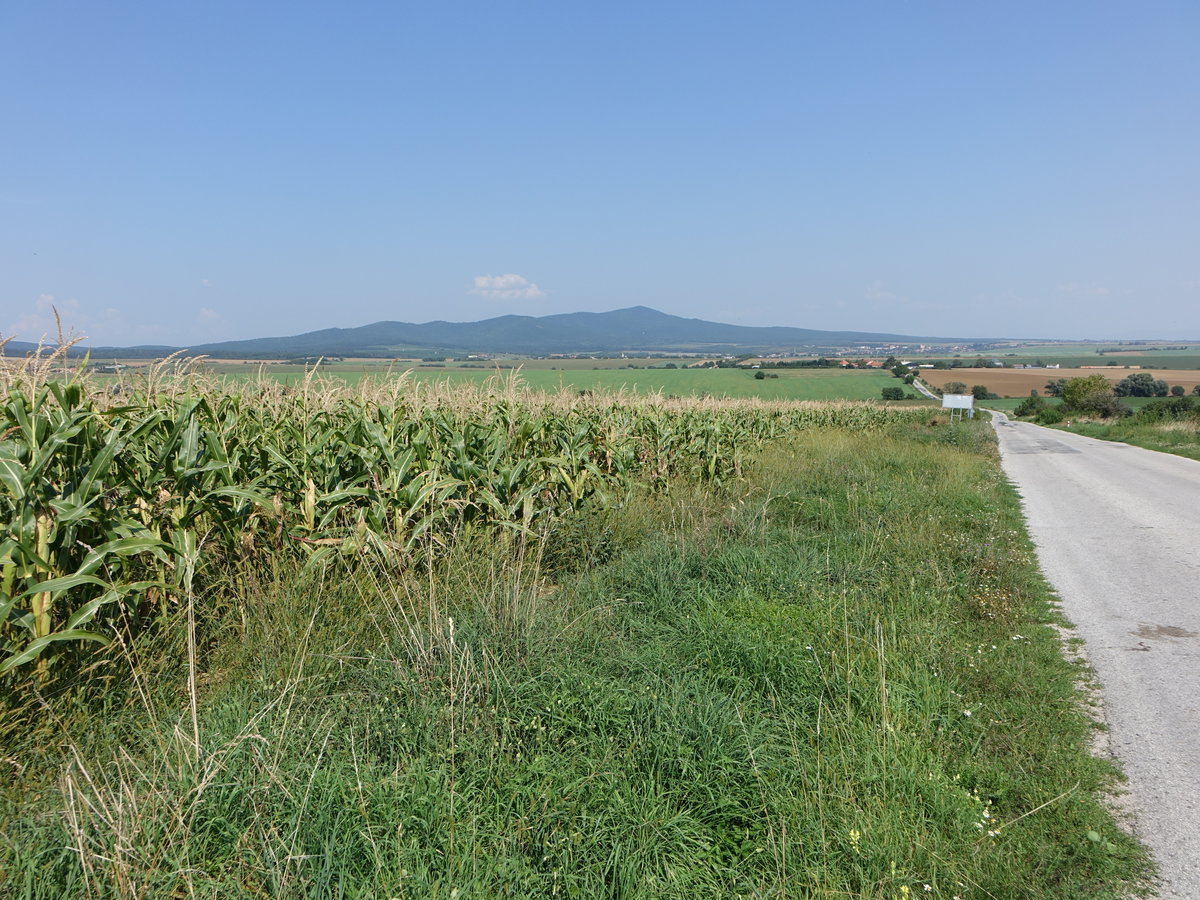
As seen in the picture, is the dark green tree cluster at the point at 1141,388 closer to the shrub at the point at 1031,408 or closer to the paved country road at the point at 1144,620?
the shrub at the point at 1031,408

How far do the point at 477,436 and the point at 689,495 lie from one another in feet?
12.3

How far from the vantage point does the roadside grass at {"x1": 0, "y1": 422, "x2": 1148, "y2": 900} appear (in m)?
2.52

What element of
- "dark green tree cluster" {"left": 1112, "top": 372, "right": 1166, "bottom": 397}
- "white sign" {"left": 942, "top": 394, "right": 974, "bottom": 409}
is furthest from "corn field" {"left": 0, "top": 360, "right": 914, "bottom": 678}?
"dark green tree cluster" {"left": 1112, "top": 372, "right": 1166, "bottom": 397}

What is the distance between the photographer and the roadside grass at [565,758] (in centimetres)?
252

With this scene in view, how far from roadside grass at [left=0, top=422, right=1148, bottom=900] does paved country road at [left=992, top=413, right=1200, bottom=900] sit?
221mm

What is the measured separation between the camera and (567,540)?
717cm

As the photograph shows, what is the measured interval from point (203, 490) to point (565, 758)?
3103 mm

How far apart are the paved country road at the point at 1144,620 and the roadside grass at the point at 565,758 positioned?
22 cm

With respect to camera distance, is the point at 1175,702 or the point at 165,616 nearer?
the point at 165,616

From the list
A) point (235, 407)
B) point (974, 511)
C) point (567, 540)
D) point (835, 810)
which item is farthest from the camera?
point (974, 511)

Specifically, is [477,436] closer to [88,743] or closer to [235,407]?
[235,407]

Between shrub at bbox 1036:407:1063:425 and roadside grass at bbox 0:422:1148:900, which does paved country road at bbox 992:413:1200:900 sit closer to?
roadside grass at bbox 0:422:1148:900

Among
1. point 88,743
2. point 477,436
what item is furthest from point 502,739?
point 477,436

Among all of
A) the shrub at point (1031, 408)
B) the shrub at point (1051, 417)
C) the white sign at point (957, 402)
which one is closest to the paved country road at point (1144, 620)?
the white sign at point (957, 402)
